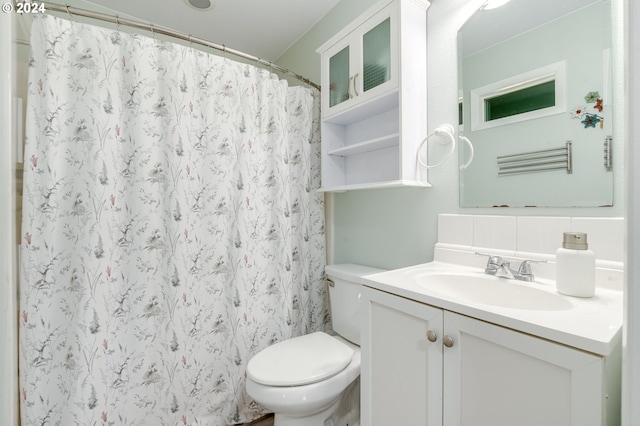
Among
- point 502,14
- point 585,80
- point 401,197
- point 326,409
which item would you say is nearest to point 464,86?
point 502,14

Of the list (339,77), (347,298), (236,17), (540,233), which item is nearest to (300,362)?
(347,298)

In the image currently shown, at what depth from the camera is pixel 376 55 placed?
131 centimetres

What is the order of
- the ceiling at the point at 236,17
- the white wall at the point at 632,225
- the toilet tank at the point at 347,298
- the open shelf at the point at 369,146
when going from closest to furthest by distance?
the white wall at the point at 632,225
the open shelf at the point at 369,146
the toilet tank at the point at 347,298
the ceiling at the point at 236,17

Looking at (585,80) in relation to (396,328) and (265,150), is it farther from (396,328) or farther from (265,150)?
(265,150)

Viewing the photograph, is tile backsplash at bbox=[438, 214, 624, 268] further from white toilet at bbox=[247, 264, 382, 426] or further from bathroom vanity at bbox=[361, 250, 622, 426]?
white toilet at bbox=[247, 264, 382, 426]

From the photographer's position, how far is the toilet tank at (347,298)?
4.67ft

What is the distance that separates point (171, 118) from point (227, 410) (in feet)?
4.94

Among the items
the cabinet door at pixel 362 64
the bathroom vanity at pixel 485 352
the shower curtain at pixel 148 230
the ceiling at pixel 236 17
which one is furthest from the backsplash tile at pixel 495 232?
the ceiling at pixel 236 17

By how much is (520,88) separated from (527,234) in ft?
1.73

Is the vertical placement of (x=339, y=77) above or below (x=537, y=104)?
above

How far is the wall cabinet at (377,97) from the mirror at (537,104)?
20 centimetres

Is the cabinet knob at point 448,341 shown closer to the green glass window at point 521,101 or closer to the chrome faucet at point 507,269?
the chrome faucet at point 507,269

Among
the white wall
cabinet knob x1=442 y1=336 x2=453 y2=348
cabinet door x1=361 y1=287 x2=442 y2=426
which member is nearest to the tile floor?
cabinet door x1=361 y1=287 x2=442 y2=426

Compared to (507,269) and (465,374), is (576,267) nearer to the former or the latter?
(507,269)
